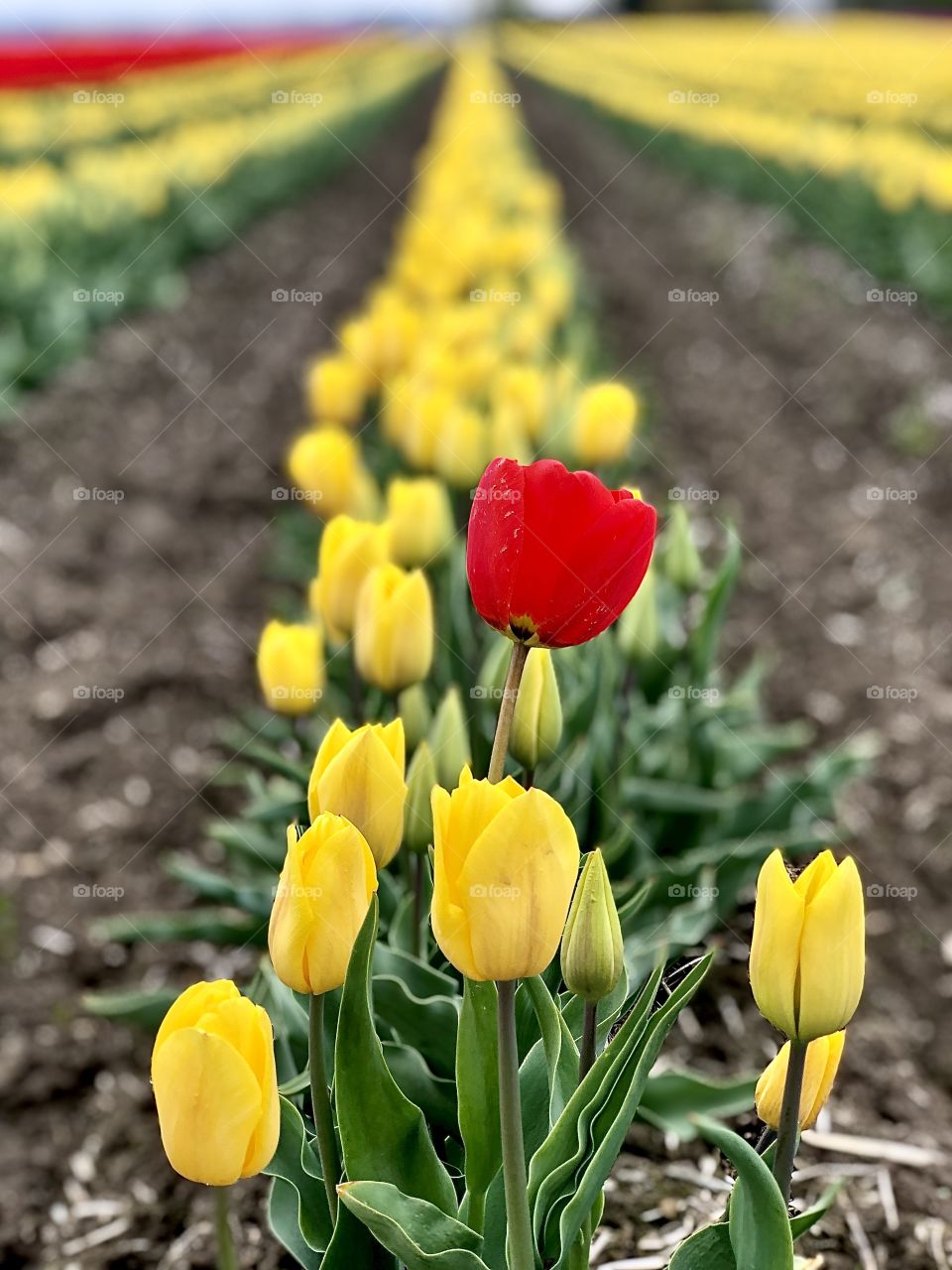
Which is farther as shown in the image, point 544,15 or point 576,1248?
point 544,15

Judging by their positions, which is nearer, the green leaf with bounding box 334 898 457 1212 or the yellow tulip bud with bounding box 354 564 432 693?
the green leaf with bounding box 334 898 457 1212

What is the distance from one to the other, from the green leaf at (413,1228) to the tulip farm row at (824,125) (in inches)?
241

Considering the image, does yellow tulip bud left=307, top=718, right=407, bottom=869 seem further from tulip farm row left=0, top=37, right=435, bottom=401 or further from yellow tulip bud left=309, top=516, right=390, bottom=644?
tulip farm row left=0, top=37, right=435, bottom=401

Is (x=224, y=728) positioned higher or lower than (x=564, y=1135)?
lower

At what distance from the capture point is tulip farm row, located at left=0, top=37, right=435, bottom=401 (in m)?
5.74

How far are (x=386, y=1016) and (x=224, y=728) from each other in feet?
6.53

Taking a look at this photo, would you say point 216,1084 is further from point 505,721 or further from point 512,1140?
point 505,721

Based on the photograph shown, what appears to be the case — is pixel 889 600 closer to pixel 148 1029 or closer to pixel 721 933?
pixel 721 933

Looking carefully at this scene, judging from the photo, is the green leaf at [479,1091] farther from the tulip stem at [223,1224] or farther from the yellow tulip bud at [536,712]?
the yellow tulip bud at [536,712]

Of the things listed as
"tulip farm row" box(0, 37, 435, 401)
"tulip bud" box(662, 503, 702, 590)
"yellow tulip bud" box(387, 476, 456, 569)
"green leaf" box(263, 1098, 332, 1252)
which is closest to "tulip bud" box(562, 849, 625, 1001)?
"green leaf" box(263, 1098, 332, 1252)

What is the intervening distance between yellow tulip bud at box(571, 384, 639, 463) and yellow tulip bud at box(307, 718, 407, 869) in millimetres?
1327

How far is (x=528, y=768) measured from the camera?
59.7 inches

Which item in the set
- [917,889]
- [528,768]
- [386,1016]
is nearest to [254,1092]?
[386,1016]

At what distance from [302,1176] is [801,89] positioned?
20.0 metres
